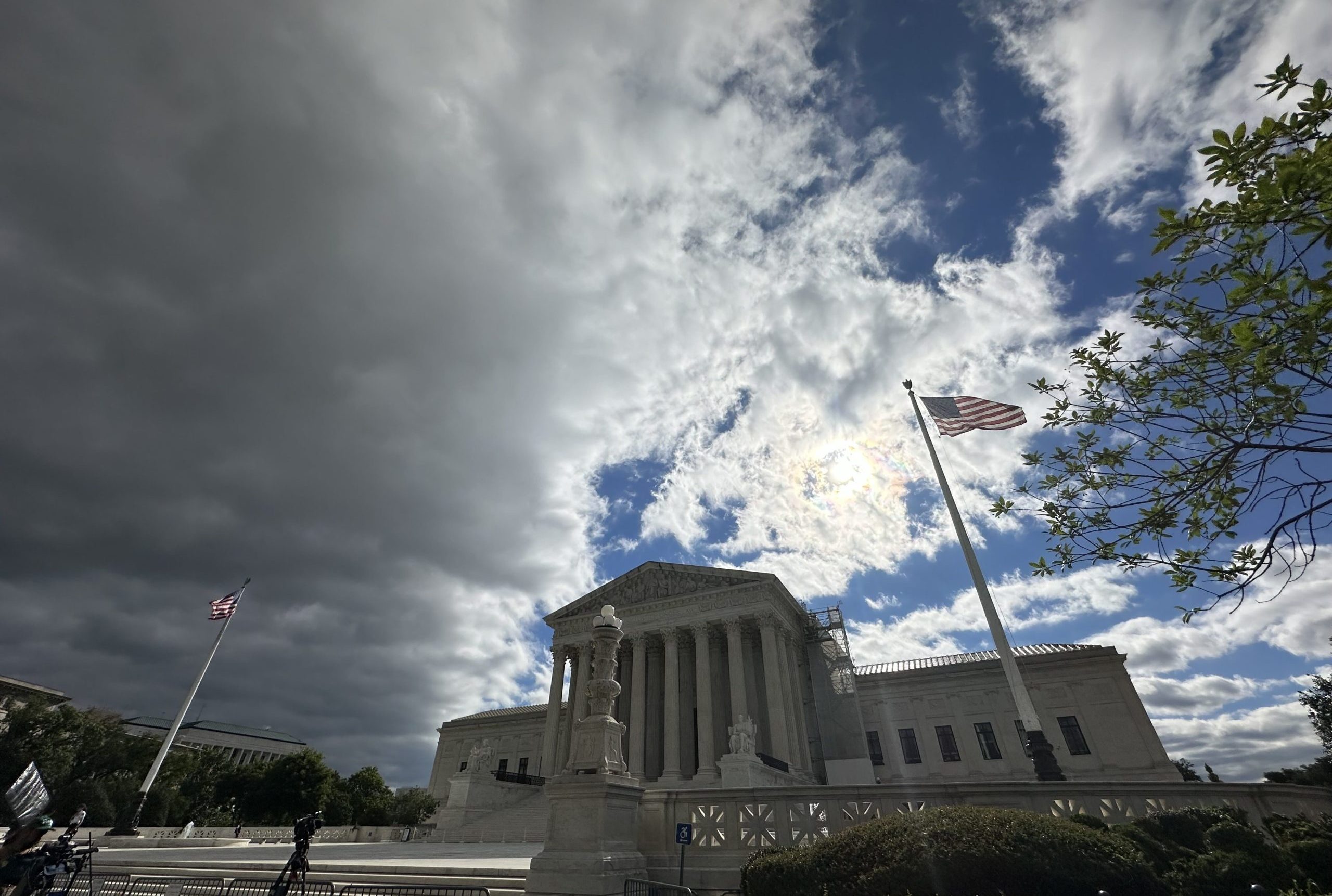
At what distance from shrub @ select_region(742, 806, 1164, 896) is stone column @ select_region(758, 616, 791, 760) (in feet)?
90.0

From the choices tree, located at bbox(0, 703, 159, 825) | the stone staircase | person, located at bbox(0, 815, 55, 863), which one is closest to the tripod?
person, located at bbox(0, 815, 55, 863)

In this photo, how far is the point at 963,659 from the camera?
46.9 metres

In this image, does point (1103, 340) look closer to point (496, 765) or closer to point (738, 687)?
point (738, 687)

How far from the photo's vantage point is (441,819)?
30547 millimetres

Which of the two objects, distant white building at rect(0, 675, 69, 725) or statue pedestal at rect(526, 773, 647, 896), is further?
distant white building at rect(0, 675, 69, 725)

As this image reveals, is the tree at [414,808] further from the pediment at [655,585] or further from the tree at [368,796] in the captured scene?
the pediment at [655,585]

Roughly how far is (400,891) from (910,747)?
43095 mm

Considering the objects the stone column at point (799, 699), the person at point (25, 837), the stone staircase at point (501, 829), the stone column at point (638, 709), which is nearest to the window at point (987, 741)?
the stone column at point (799, 699)

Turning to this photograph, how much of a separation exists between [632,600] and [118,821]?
38.6m

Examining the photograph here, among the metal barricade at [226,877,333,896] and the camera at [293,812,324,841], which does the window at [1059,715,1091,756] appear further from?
the camera at [293,812,324,841]

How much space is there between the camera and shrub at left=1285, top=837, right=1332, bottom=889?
6871 millimetres

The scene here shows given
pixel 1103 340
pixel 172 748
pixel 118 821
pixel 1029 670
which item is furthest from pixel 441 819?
pixel 172 748

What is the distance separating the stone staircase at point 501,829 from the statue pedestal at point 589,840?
18.1 meters

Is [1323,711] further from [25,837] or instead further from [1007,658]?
[25,837]
